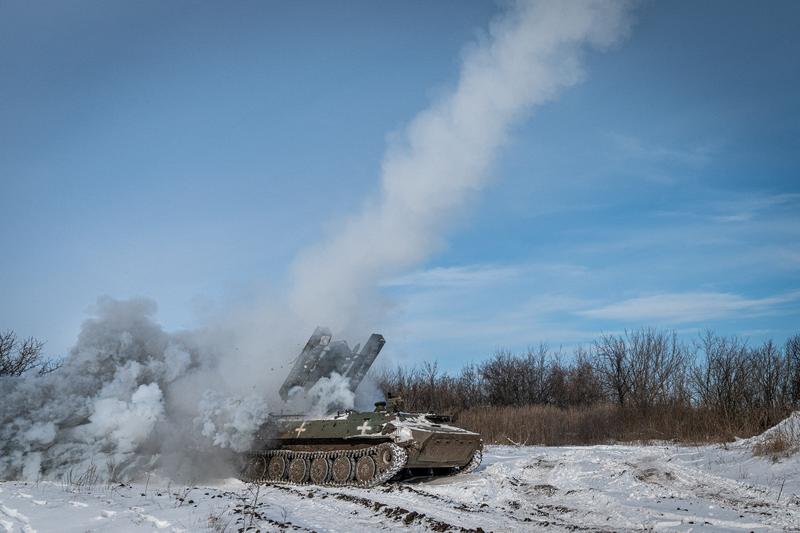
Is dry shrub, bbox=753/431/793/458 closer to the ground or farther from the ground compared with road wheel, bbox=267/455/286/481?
farther from the ground

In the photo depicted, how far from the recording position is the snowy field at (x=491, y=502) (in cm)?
817

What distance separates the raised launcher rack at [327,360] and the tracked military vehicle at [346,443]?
3cm

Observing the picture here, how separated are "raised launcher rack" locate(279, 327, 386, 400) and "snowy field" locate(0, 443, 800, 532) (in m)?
3.19

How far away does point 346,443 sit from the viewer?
48.5ft

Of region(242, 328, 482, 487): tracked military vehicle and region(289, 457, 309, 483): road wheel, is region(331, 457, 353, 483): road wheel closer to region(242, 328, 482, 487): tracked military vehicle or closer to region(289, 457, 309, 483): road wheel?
region(242, 328, 482, 487): tracked military vehicle

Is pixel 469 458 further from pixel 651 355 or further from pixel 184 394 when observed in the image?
pixel 651 355

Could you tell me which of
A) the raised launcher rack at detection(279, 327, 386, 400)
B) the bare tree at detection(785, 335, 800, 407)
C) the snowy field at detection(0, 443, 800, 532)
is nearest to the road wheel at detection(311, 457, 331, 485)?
the snowy field at detection(0, 443, 800, 532)

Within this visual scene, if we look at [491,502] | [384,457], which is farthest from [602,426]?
[491,502]

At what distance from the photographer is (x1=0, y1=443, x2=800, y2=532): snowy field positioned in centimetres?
817

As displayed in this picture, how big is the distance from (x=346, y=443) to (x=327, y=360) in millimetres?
3308

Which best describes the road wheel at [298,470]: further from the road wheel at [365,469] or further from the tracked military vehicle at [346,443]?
the road wheel at [365,469]

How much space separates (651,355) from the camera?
36.1m

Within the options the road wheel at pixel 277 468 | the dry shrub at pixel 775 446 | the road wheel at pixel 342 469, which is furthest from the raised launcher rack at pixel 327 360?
the dry shrub at pixel 775 446

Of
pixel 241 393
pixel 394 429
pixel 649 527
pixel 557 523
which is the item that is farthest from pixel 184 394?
pixel 649 527
